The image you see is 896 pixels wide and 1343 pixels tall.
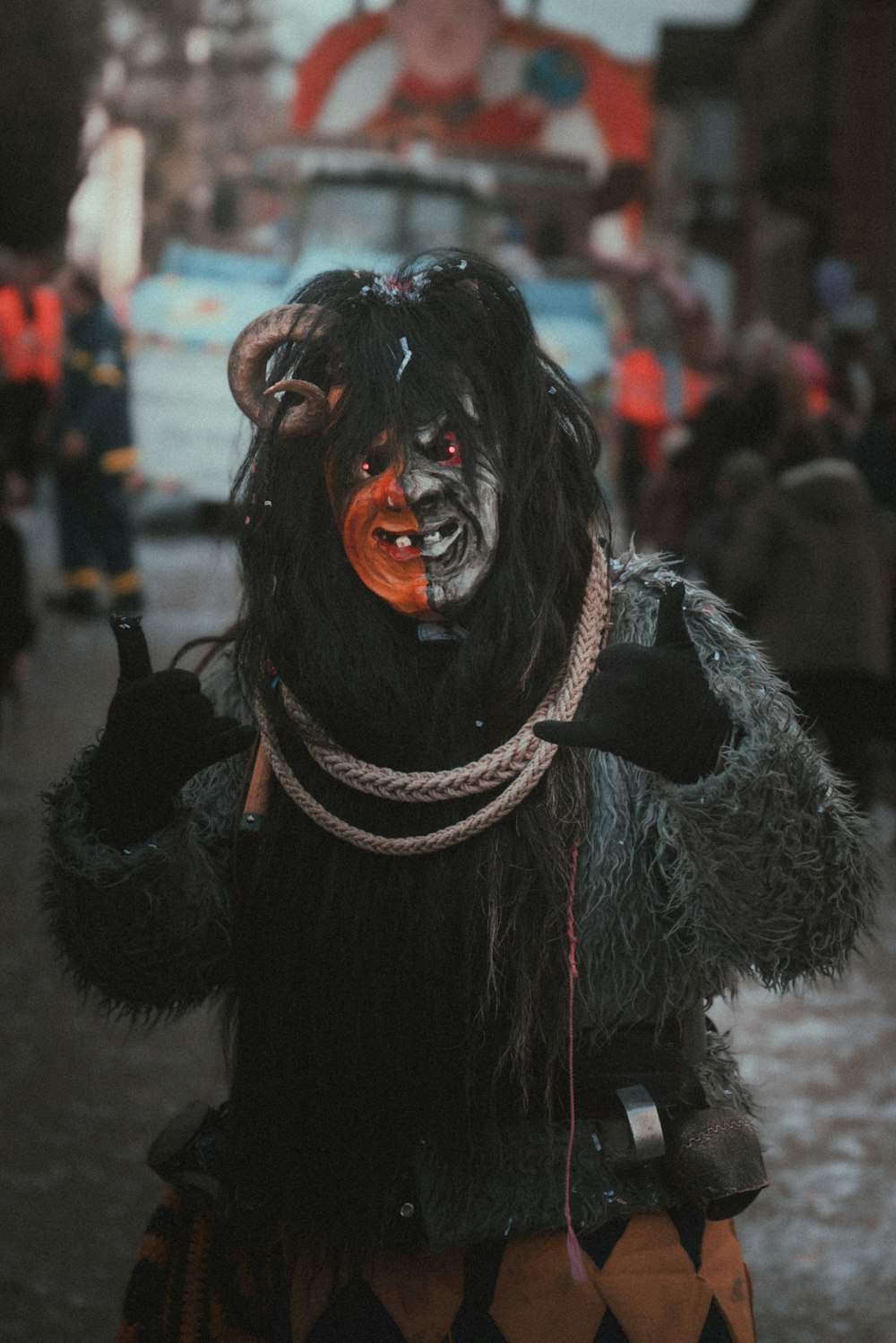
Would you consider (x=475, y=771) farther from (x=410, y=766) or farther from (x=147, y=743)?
(x=147, y=743)

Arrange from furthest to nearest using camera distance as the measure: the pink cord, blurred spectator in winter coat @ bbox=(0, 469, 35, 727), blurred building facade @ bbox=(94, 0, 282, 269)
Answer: blurred building facade @ bbox=(94, 0, 282, 269) < blurred spectator in winter coat @ bbox=(0, 469, 35, 727) < the pink cord

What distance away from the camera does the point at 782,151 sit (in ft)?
84.6

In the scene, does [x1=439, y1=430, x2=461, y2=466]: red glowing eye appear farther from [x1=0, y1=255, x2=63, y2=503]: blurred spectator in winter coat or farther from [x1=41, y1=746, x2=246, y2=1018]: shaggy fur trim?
[x1=0, y1=255, x2=63, y2=503]: blurred spectator in winter coat

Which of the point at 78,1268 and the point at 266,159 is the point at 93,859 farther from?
the point at 266,159

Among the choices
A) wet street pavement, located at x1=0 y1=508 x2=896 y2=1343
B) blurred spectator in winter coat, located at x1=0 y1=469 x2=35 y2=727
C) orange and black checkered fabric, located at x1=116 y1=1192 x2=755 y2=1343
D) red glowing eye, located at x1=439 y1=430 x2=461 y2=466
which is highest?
red glowing eye, located at x1=439 y1=430 x2=461 y2=466

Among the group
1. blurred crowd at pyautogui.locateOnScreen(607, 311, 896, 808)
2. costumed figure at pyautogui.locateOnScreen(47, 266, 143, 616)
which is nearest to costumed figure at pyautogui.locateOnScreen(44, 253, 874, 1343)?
blurred crowd at pyautogui.locateOnScreen(607, 311, 896, 808)

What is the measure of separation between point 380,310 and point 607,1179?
0.99 m

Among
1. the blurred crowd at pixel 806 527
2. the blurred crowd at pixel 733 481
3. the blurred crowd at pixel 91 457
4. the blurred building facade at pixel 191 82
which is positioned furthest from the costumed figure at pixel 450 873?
the blurred building facade at pixel 191 82

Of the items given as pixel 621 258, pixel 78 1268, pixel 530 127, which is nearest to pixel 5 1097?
pixel 78 1268

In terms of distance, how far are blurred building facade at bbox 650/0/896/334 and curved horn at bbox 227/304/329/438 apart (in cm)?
1184

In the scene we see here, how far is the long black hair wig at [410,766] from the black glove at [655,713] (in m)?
0.14

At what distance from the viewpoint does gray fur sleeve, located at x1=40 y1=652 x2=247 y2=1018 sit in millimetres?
1856

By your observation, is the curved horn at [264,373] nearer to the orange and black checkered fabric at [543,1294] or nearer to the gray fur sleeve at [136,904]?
the gray fur sleeve at [136,904]

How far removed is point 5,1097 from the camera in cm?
383
